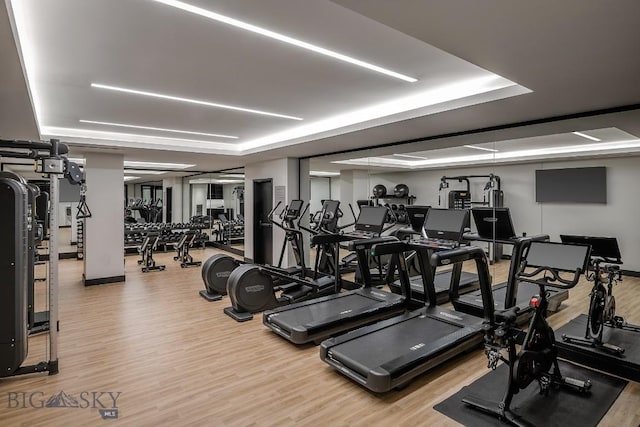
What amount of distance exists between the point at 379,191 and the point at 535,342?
337cm

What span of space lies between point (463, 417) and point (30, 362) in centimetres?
393

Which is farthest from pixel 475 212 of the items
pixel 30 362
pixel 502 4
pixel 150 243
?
pixel 150 243

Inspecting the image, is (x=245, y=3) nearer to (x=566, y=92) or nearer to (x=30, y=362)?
(x=566, y=92)

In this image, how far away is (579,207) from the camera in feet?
12.6

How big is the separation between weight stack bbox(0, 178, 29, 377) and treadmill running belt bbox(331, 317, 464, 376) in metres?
2.65

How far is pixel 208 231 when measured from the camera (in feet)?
34.6

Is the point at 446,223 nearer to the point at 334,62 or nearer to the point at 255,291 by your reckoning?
the point at 334,62

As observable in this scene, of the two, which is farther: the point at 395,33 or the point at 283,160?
the point at 283,160

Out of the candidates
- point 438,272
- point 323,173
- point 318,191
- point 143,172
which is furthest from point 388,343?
point 143,172

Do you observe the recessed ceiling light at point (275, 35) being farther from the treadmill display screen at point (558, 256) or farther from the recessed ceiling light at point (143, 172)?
the recessed ceiling light at point (143, 172)

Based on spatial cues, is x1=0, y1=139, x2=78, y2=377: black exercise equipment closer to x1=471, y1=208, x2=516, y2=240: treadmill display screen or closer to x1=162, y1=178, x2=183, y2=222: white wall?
x1=471, y1=208, x2=516, y2=240: treadmill display screen

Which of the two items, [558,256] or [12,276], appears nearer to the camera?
[12,276]

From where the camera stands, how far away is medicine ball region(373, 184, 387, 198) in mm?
5677

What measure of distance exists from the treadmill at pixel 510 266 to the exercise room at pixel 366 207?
1.4 inches
